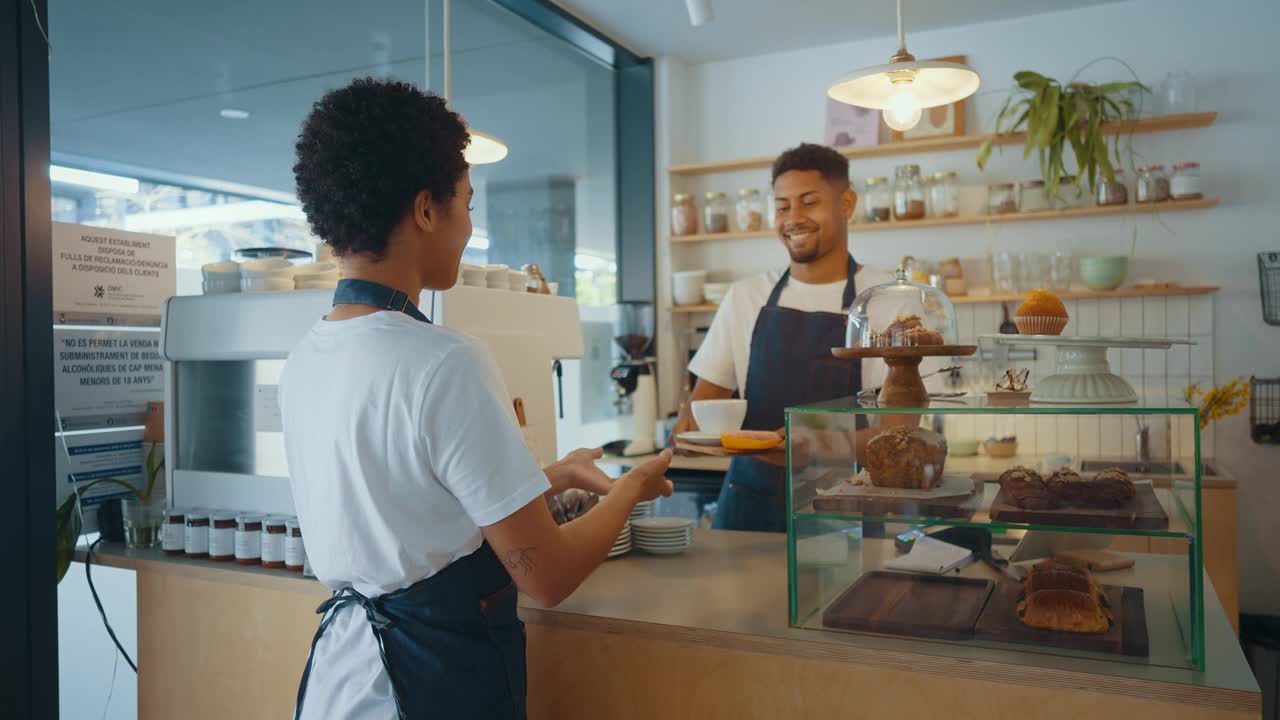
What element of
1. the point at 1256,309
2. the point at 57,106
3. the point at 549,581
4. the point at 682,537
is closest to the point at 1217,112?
the point at 1256,309

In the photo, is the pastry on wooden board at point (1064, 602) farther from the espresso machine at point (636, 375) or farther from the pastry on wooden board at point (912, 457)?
the espresso machine at point (636, 375)

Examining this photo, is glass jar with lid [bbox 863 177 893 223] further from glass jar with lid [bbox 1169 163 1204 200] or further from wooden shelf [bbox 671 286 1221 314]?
glass jar with lid [bbox 1169 163 1204 200]

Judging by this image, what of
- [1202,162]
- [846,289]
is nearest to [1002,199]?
[1202,162]

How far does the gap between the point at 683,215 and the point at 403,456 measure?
12.2 feet

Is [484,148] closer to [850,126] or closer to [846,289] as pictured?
[846,289]

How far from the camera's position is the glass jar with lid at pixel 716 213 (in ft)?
15.3

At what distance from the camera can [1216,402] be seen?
362cm

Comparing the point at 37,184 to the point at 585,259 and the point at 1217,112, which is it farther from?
the point at 1217,112

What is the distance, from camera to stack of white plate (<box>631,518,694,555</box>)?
1.94 meters

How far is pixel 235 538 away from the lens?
1976 millimetres

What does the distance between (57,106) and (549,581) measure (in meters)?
1.76

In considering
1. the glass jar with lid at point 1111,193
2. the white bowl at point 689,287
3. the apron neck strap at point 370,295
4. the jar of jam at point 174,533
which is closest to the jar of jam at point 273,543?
the jar of jam at point 174,533

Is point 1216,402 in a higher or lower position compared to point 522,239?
lower

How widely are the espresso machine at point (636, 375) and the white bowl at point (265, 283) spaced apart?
235cm
